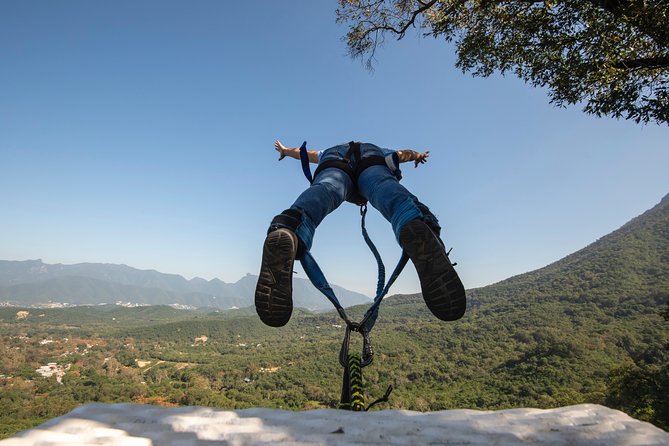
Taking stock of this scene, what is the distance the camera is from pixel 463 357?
82562 mm

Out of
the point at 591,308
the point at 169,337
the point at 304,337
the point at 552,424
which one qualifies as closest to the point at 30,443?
the point at 552,424

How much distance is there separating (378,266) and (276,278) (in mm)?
887

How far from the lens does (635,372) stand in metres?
18.2

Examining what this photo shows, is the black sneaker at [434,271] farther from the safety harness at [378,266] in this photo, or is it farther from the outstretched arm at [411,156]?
the outstretched arm at [411,156]

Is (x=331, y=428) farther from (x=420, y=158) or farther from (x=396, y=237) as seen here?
(x=420, y=158)

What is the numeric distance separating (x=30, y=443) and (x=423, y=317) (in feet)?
494

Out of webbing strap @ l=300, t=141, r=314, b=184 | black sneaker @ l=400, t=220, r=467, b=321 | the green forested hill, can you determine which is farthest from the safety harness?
the green forested hill

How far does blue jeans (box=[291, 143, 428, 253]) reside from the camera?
2.44 m

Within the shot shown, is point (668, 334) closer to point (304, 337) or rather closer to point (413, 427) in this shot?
point (413, 427)

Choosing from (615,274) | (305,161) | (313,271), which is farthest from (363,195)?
(615,274)

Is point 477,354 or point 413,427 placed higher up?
point 413,427

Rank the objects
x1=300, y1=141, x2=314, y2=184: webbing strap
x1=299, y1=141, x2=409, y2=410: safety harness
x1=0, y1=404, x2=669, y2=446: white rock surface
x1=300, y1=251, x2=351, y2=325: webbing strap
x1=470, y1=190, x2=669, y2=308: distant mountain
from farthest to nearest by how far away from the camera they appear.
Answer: x1=470, y1=190, x2=669, y2=308: distant mountain
x1=300, y1=141, x2=314, y2=184: webbing strap
x1=300, y1=251, x2=351, y2=325: webbing strap
x1=299, y1=141, x2=409, y2=410: safety harness
x1=0, y1=404, x2=669, y2=446: white rock surface

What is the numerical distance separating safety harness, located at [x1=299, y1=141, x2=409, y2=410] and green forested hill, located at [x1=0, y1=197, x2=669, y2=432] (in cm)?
5647

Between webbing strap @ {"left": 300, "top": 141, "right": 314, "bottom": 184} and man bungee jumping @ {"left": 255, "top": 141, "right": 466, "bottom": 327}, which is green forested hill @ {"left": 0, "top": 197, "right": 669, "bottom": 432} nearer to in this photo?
man bungee jumping @ {"left": 255, "top": 141, "right": 466, "bottom": 327}
